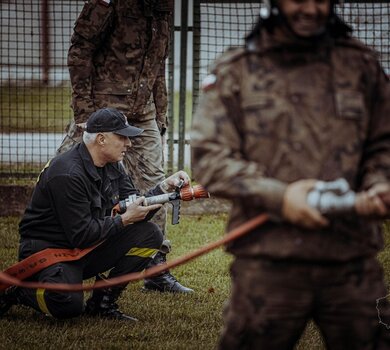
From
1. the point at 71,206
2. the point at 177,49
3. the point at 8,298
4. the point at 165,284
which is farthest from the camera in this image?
the point at 177,49

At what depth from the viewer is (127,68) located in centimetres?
697

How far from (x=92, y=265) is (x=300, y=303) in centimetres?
304

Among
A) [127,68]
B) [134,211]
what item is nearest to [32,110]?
[127,68]

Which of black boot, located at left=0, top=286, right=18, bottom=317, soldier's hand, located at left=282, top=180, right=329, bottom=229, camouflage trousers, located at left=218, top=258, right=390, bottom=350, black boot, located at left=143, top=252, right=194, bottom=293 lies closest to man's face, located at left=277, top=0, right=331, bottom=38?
soldier's hand, located at left=282, top=180, right=329, bottom=229

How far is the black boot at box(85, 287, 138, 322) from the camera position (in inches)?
230

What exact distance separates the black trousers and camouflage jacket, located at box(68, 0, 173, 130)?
129 cm

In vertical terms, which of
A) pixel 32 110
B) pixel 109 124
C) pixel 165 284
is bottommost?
pixel 165 284

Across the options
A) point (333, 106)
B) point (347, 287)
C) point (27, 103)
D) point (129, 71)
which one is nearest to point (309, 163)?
point (333, 106)

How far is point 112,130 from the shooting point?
19.3 feet

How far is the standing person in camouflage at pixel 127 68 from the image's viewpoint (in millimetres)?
6797

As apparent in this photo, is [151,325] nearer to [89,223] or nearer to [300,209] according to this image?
[89,223]

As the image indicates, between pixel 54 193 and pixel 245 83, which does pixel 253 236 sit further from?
pixel 54 193

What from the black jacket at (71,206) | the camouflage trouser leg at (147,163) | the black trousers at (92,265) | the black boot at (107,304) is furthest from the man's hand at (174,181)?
the camouflage trouser leg at (147,163)

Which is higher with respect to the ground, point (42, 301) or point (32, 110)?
point (32, 110)
